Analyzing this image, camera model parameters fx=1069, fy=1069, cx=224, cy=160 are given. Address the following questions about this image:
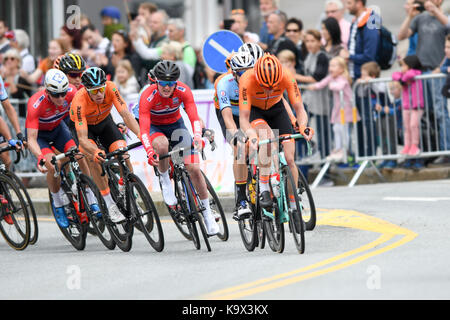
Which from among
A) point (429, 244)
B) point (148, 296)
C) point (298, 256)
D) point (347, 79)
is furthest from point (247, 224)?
point (347, 79)

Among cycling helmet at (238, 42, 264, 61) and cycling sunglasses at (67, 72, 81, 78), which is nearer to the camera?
cycling helmet at (238, 42, 264, 61)

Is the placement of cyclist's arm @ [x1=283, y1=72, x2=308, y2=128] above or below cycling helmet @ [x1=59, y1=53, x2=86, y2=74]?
below

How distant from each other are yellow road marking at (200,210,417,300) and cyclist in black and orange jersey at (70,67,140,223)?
2.41 meters

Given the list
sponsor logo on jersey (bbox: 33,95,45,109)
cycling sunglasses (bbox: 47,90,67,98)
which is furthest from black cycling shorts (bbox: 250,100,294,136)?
sponsor logo on jersey (bbox: 33,95,45,109)

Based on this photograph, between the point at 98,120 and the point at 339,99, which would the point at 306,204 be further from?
the point at 339,99

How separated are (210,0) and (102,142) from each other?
1493cm

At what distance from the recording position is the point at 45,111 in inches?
464

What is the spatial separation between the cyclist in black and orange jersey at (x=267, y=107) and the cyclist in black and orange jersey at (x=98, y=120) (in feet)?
4.79

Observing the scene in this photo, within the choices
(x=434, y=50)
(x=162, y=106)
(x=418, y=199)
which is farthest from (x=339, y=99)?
(x=162, y=106)

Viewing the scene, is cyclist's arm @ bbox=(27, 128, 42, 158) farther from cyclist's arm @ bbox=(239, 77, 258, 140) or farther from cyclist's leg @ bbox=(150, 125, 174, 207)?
cyclist's arm @ bbox=(239, 77, 258, 140)

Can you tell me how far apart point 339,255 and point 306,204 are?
1652 millimetres

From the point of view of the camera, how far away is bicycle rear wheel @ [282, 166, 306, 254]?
950 centimetres

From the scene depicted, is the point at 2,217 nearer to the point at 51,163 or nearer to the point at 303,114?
the point at 51,163

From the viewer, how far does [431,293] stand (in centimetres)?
763
